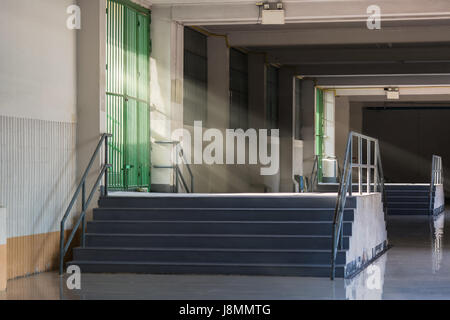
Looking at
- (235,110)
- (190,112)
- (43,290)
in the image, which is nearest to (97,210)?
(43,290)

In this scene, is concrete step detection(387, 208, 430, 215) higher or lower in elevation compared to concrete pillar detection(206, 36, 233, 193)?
lower

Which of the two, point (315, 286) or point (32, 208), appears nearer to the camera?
point (315, 286)

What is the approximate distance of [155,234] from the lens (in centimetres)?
984

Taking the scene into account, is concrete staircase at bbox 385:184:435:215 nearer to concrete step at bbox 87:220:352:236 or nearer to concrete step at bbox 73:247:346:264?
concrete step at bbox 87:220:352:236

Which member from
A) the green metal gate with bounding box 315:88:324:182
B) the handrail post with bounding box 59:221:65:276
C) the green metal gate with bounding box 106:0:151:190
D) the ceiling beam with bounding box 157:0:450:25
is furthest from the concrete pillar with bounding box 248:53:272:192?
the handrail post with bounding box 59:221:65:276

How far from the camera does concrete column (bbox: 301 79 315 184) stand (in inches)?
1037

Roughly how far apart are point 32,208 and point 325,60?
12.8 m

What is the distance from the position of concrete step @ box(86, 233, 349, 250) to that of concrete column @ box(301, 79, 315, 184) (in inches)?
667

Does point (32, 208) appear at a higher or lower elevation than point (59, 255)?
higher

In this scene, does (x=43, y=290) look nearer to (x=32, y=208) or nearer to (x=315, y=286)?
(x=32, y=208)

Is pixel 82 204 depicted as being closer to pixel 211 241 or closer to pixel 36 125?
pixel 36 125

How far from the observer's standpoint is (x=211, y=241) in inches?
377

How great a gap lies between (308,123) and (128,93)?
14.1 metres
